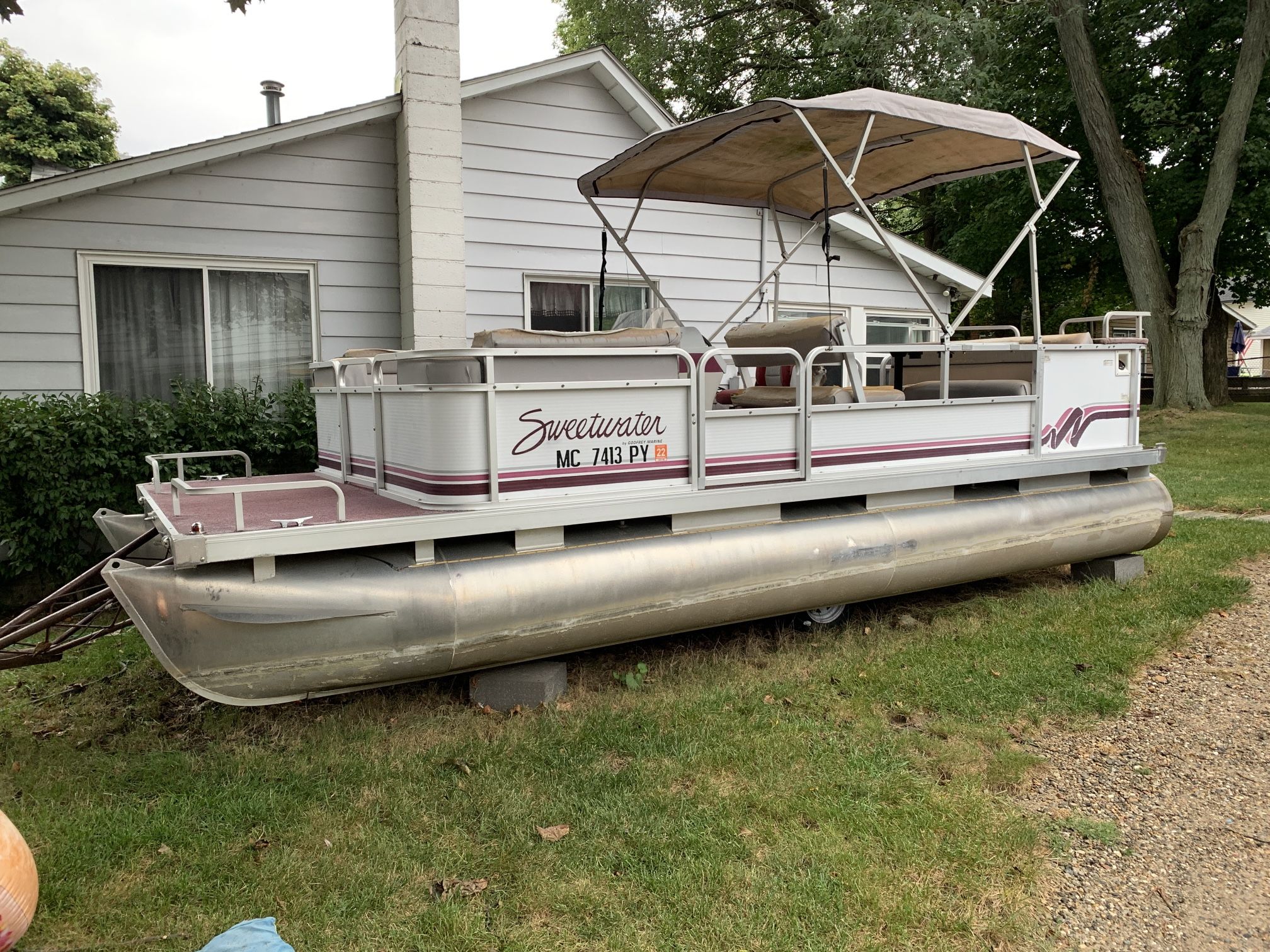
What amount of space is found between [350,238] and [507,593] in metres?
4.90

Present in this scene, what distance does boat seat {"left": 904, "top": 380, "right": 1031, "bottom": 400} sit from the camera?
5.83 meters

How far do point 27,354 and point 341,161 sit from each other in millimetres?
2852

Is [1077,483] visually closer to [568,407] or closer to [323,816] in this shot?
[568,407]

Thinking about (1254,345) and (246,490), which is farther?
(1254,345)

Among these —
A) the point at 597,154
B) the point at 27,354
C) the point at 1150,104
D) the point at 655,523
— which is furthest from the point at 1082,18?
the point at 27,354

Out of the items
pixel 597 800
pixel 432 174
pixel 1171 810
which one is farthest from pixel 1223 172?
pixel 597 800

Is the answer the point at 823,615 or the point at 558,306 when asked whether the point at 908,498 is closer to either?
the point at 823,615

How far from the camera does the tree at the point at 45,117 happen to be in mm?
35094

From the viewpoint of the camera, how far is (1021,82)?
19594mm

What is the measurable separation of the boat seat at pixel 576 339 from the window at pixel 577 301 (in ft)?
12.4

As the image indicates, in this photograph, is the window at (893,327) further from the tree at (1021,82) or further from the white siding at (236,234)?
the tree at (1021,82)

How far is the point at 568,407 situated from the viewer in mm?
4160

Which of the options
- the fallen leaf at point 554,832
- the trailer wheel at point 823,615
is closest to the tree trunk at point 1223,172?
the trailer wheel at point 823,615

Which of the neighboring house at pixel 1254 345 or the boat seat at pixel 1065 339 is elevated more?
the neighboring house at pixel 1254 345
